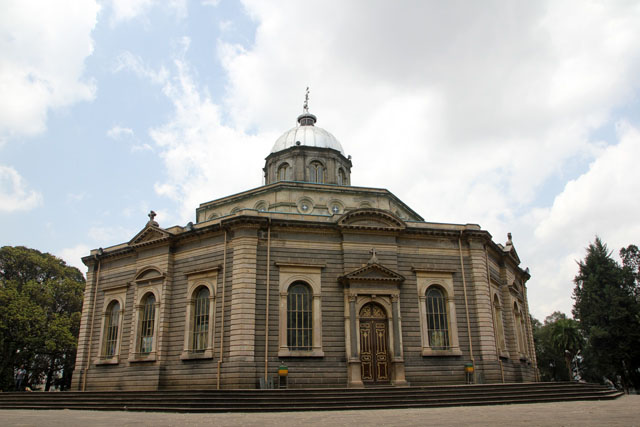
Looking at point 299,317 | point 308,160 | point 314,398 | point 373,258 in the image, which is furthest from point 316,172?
point 314,398

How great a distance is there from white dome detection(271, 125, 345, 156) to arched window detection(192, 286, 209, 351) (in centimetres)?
1363

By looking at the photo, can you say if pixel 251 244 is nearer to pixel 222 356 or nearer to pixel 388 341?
pixel 222 356

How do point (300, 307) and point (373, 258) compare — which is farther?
point (373, 258)

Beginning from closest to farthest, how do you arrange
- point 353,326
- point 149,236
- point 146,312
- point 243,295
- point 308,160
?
point 243,295 → point 353,326 → point 146,312 → point 149,236 → point 308,160

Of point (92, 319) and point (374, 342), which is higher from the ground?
point (92, 319)

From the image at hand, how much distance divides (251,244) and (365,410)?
31.2ft

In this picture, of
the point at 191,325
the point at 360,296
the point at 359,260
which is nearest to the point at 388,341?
the point at 360,296

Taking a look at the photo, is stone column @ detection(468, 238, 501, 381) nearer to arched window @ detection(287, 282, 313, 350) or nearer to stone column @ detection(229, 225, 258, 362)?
arched window @ detection(287, 282, 313, 350)

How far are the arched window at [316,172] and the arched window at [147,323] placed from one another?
12.7 m

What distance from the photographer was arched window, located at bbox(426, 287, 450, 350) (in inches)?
958

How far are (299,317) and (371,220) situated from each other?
232 inches

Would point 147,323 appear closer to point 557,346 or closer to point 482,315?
point 482,315

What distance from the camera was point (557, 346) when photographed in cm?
5456

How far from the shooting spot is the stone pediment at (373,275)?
23434 mm
